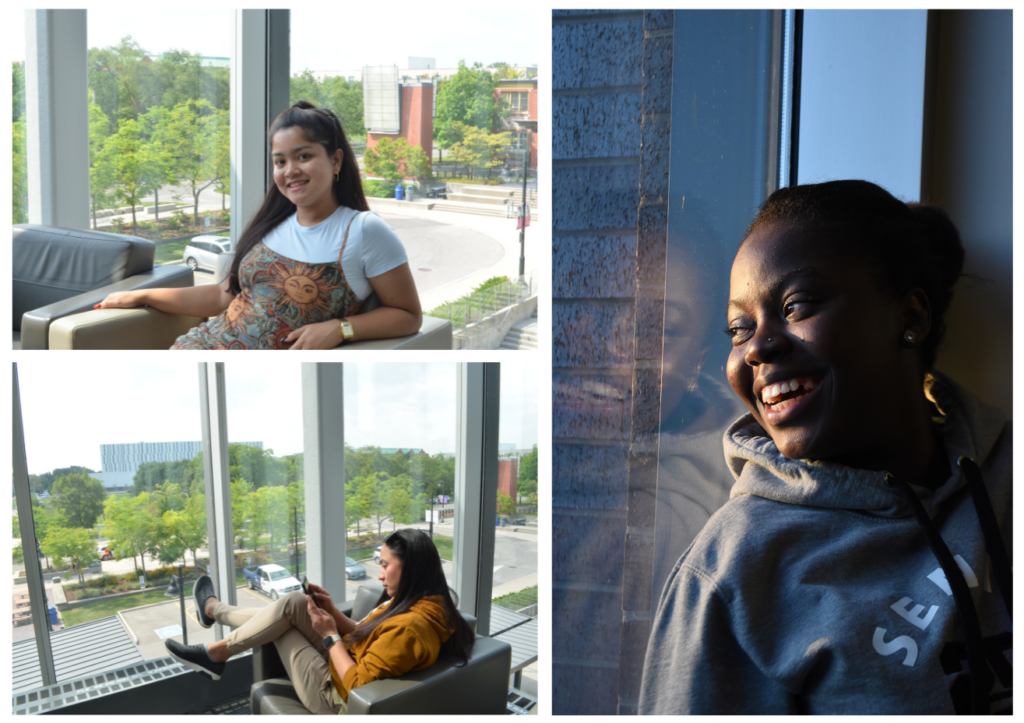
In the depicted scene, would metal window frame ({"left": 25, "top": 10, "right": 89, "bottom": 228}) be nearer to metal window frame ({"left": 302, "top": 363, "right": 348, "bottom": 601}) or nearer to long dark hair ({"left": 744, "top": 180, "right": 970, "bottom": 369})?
metal window frame ({"left": 302, "top": 363, "right": 348, "bottom": 601})

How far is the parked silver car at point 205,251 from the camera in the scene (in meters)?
1.35

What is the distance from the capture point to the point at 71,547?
1.42 m

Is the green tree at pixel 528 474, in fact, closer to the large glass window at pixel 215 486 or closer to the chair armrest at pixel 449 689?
the large glass window at pixel 215 486

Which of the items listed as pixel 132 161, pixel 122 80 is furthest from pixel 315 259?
pixel 122 80

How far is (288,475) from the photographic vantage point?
4.70ft

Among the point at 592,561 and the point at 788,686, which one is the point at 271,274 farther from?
the point at 788,686

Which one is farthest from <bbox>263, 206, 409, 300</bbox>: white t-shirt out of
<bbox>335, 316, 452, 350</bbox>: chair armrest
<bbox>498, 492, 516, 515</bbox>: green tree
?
<bbox>498, 492, 516, 515</bbox>: green tree

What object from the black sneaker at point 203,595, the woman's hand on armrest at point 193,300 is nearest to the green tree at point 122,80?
the woman's hand on armrest at point 193,300

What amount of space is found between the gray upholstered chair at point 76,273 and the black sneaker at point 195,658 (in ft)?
2.39

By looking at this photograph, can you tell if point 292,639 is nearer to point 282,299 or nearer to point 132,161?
point 282,299

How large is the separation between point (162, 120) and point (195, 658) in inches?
48.5

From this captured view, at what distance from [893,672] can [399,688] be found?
886 millimetres

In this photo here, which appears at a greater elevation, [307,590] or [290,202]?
[290,202]

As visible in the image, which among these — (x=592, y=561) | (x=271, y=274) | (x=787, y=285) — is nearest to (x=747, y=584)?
(x=592, y=561)
